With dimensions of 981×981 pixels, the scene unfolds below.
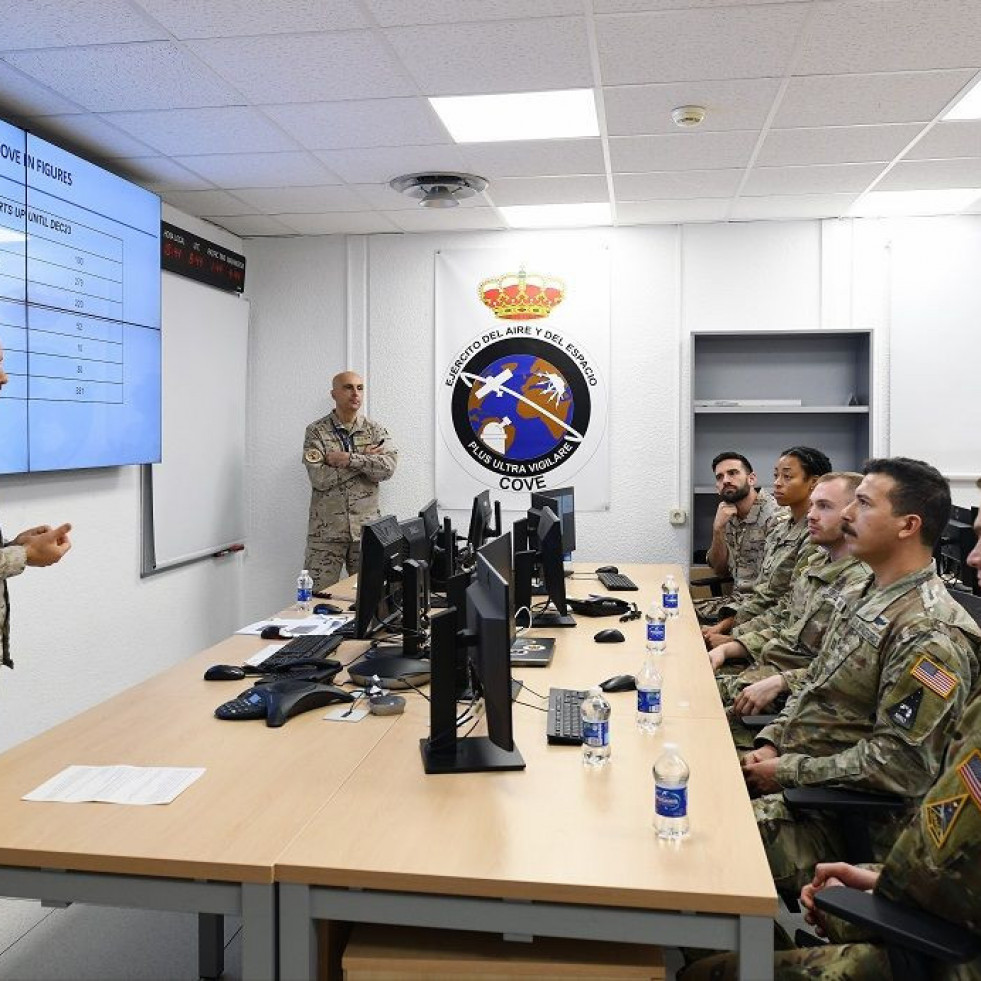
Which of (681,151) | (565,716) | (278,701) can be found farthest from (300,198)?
(565,716)

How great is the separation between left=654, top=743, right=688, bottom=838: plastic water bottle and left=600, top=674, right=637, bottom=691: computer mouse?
1.01 metres

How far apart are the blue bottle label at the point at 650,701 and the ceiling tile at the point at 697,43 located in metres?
2.07

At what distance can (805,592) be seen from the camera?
3.64 meters

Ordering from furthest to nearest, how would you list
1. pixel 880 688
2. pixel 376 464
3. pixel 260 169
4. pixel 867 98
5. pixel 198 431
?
pixel 376 464 → pixel 198 431 → pixel 260 169 → pixel 867 98 → pixel 880 688

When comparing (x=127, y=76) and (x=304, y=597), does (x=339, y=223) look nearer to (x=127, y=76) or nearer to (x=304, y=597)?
(x=127, y=76)

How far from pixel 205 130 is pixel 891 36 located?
2.73 m

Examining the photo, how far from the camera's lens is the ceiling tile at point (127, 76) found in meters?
3.32

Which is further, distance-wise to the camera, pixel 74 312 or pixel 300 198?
pixel 300 198

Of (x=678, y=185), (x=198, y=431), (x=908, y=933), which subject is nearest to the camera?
(x=908, y=933)

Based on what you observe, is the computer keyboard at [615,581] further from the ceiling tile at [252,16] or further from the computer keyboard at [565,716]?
the ceiling tile at [252,16]

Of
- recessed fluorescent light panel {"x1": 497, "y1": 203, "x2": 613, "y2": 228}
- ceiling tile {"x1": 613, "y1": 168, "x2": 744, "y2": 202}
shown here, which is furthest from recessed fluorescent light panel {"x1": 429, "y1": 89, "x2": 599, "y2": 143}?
recessed fluorescent light panel {"x1": 497, "y1": 203, "x2": 613, "y2": 228}

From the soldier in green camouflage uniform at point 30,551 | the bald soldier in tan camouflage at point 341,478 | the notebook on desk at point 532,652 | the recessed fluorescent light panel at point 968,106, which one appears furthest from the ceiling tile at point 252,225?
the recessed fluorescent light panel at point 968,106

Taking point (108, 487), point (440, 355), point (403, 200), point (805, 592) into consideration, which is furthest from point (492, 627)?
point (440, 355)

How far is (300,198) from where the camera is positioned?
5375mm
